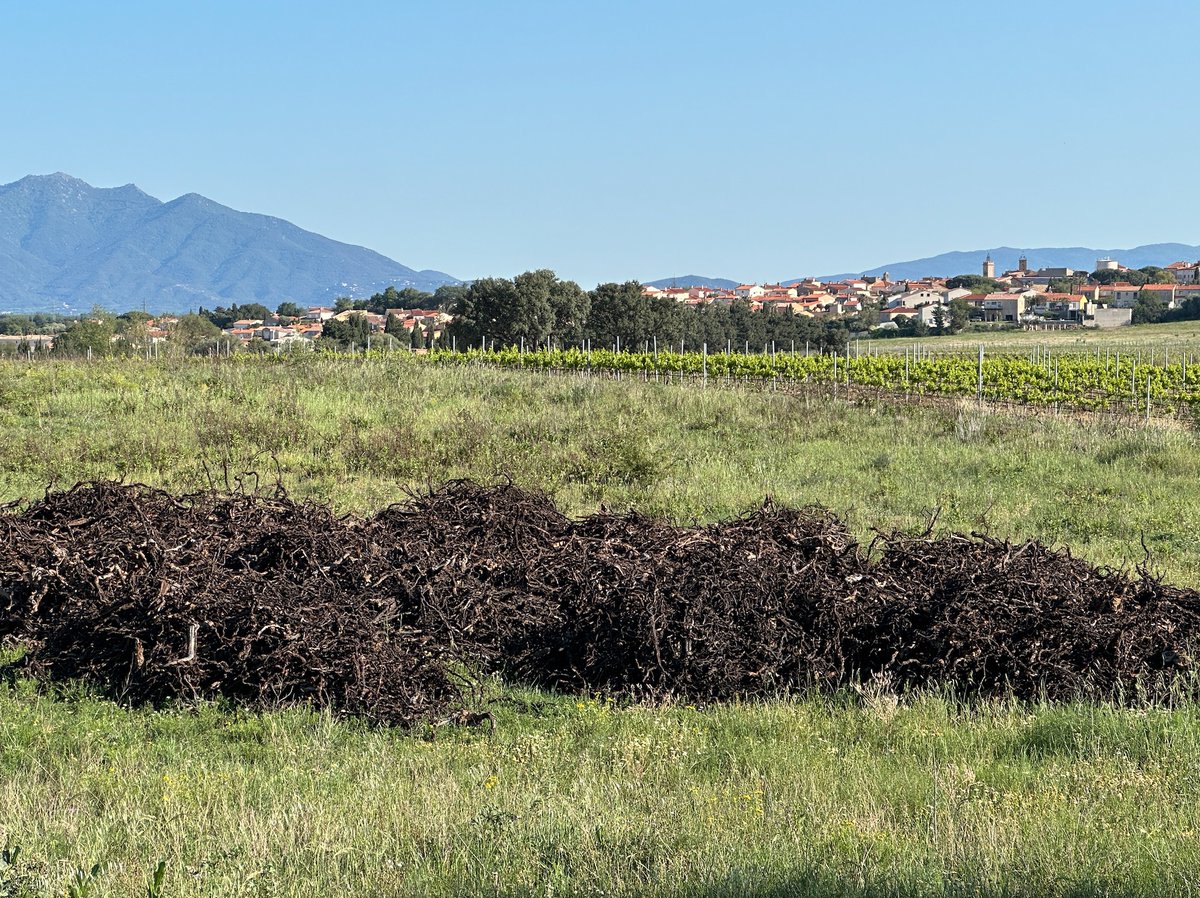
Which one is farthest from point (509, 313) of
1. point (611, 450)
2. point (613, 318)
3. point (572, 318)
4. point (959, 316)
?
point (959, 316)

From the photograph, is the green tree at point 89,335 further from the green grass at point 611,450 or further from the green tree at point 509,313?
the green grass at point 611,450

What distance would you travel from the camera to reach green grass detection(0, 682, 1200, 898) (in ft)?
13.0

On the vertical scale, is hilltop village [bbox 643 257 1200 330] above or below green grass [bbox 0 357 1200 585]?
above

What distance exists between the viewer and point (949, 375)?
41219 millimetres

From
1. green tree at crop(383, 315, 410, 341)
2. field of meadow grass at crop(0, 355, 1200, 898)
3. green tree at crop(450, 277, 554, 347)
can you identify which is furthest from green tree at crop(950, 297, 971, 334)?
field of meadow grass at crop(0, 355, 1200, 898)

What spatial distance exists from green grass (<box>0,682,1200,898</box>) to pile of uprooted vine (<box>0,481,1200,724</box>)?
0.37 meters

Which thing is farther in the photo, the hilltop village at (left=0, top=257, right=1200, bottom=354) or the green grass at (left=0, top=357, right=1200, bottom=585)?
the hilltop village at (left=0, top=257, right=1200, bottom=354)

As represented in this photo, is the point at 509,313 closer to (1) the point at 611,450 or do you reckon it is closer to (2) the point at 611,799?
(1) the point at 611,450

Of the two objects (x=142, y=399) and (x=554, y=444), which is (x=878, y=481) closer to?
(x=554, y=444)

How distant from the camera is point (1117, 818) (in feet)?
15.1

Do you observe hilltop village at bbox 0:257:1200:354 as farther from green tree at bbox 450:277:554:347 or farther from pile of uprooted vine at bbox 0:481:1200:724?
pile of uprooted vine at bbox 0:481:1200:724

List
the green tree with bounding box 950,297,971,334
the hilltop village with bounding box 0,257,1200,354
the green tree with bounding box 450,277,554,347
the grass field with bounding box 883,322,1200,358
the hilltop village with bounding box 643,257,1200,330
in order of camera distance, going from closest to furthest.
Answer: the hilltop village with bounding box 0,257,1200,354 < the green tree with bounding box 450,277,554,347 < the grass field with bounding box 883,322,1200,358 < the green tree with bounding box 950,297,971,334 < the hilltop village with bounding box 643,257,1200,330

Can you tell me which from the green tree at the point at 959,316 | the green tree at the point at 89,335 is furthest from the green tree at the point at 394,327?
the green tree at the point at 959,316

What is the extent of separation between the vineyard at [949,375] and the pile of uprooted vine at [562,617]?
24.7 metres
